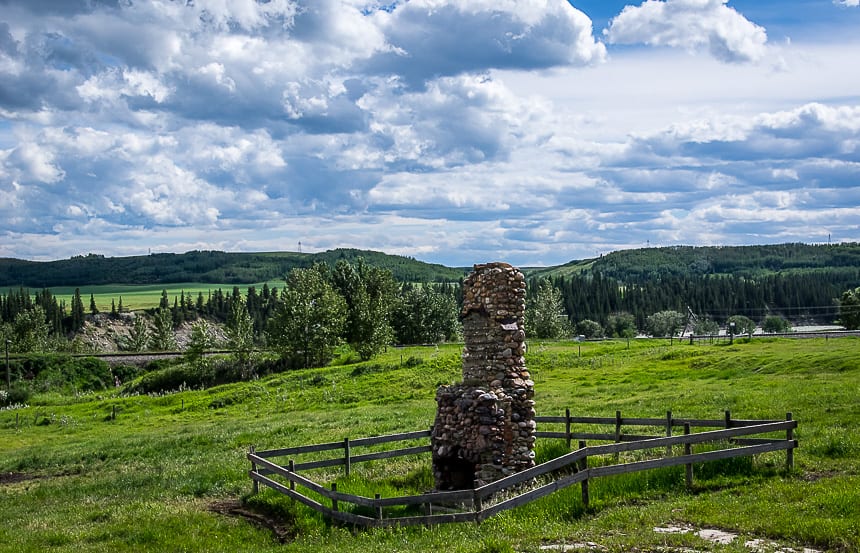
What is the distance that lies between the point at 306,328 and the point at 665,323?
102126 millimetres

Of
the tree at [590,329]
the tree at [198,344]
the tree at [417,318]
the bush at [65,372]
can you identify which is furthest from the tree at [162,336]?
the tree at [590,329]

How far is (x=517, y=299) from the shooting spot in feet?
68.8

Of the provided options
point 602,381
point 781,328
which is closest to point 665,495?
point 602,381

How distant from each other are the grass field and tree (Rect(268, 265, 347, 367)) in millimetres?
18842

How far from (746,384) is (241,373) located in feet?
198

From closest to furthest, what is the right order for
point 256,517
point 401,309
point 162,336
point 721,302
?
point 256,517, point 401,309, point 162,336, point 721,302

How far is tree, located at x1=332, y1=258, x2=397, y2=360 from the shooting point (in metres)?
80.4

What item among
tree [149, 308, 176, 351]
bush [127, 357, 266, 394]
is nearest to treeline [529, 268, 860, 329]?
tree [149, 308, 176, 351]

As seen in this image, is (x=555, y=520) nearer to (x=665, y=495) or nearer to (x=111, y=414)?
(x=665, y=495)

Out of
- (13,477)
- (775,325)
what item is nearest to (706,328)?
(775,325)

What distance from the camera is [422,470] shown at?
22.7m

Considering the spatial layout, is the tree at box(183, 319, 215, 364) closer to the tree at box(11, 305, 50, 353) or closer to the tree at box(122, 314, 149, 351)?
the tree at box(11, 305, 50, 353)

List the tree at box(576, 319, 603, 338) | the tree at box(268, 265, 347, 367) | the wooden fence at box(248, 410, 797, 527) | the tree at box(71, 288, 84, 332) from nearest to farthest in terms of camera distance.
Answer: the wooden fence at box(248, 410, 797, 527), the tree at box(268, 265, 347, 367), the tree at box(576, 319, 603, 338), the tree at box(71, 288, 84, 332)

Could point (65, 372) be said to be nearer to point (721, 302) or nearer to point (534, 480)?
point (534, 480)
